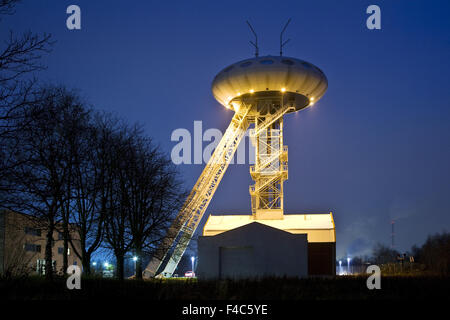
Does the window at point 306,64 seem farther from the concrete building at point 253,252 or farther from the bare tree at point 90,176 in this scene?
the bare tree at point 90,176

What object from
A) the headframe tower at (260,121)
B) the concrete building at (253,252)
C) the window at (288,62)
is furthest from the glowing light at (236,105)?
the concrete building at (253,252)

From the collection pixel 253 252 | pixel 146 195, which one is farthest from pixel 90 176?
pixel 253 252

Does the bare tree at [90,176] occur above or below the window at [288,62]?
below

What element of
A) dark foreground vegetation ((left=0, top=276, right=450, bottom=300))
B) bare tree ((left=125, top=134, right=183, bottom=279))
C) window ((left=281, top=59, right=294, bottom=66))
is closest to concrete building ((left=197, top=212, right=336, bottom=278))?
bare tree ((left=125, top=134, right=183, bottom=279))

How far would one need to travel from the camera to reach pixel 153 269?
41625 mm

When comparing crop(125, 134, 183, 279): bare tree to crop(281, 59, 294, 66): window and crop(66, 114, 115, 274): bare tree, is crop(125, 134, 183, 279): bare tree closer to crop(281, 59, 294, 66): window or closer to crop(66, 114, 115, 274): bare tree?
crop(66, 114, 115, 274): bare tree

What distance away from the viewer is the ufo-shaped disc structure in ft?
141

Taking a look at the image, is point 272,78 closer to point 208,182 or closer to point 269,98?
point 269,98

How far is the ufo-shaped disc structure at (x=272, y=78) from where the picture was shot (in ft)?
141

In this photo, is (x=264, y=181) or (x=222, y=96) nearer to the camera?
(x=264, y=181)

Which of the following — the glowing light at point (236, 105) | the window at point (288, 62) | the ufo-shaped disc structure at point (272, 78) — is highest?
the window at point (288, 62)

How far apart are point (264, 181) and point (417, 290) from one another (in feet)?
108
